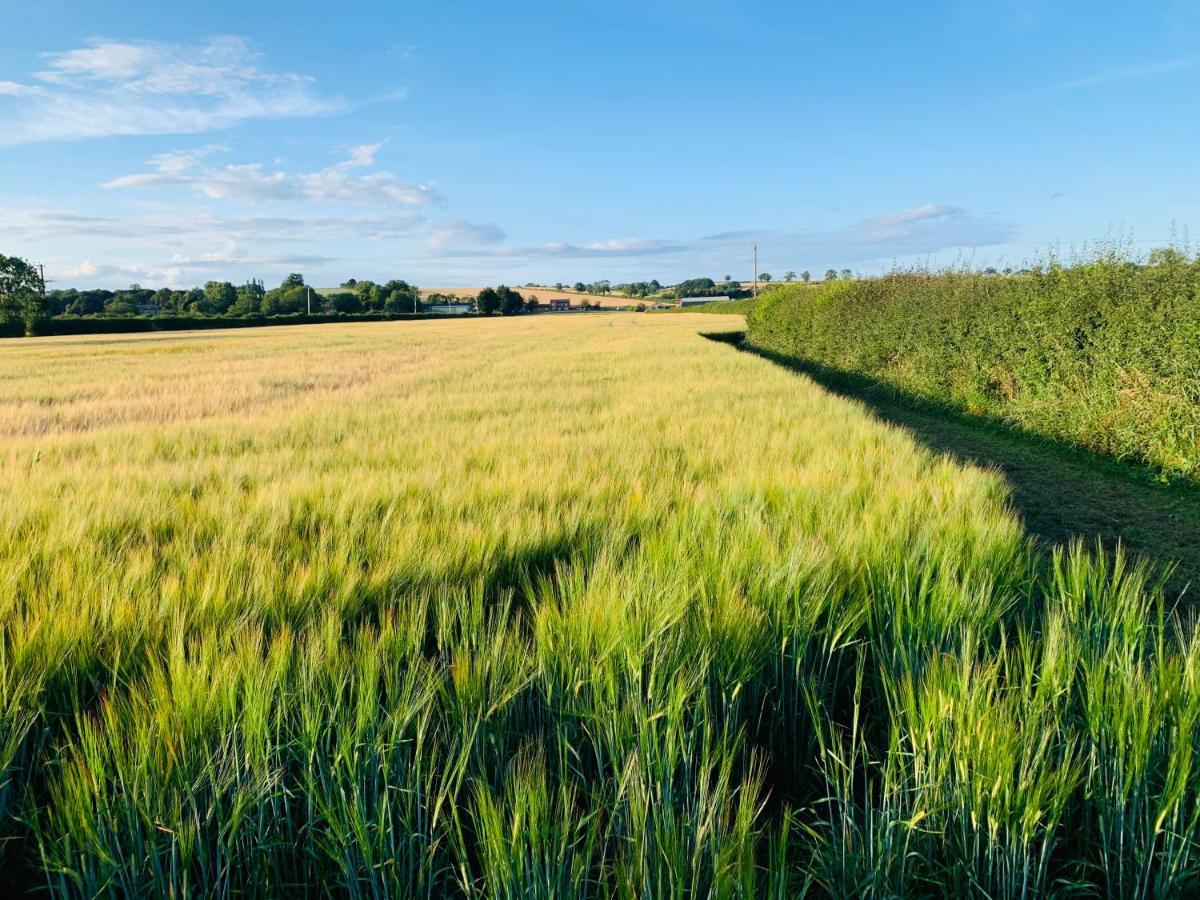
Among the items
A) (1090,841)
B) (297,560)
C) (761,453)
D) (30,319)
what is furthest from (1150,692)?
(30,319)

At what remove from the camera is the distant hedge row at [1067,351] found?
6688 millimetres

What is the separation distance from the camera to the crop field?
1040 mm

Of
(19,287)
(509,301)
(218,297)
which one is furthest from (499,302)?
(19,287)

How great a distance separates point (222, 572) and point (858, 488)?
264 cm

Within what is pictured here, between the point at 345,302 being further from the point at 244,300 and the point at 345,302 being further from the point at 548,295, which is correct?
the point at 548,295

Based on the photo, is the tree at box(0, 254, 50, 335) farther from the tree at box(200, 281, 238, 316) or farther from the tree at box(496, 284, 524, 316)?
the tree at box(496, 284, 524, 316)

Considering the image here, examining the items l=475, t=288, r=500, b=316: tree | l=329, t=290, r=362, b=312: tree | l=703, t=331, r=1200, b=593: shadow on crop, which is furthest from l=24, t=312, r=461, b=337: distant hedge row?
l=703, t=331, r=1200, b=593: shadow on crop

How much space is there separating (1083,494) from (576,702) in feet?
22.6

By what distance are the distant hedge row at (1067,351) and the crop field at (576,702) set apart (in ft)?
19.0

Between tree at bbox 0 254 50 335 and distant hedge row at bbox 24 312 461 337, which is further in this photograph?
tree at bbox 0 254 50 335

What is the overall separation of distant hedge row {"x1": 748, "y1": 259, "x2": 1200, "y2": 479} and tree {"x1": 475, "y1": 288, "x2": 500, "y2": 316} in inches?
3537

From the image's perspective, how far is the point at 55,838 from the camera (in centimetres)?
105

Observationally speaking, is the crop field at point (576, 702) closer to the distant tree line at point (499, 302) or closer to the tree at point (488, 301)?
the distant tree line at point (499, 302)

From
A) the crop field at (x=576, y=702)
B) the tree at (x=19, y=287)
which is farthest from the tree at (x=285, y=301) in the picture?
the crop field at (x=576, y=702)
